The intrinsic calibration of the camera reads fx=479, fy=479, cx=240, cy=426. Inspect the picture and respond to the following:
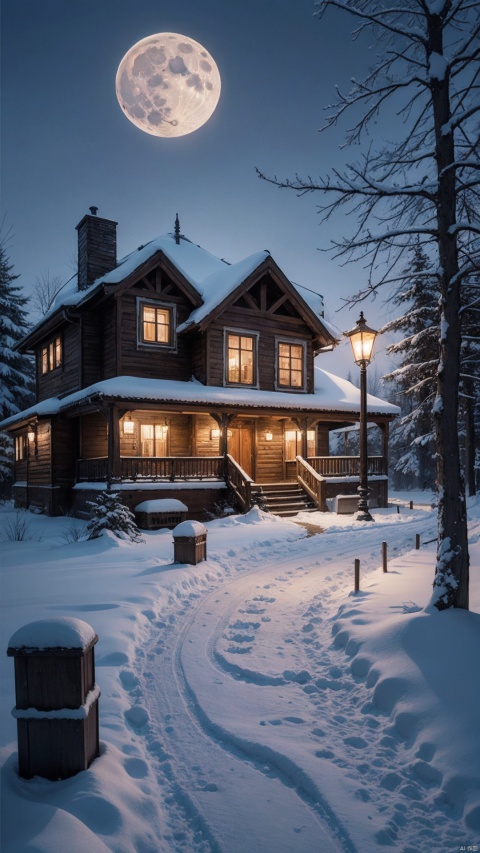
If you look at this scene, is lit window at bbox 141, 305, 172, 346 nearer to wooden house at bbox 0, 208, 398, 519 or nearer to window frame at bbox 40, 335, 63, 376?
wooden house at bbox 0, 208, 398, 519

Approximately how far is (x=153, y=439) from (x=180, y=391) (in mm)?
3557

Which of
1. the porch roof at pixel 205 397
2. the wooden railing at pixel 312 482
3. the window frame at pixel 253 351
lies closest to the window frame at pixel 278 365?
the porch roof at pixel 205 397

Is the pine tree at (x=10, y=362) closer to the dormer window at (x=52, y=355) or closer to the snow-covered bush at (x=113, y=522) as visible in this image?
the dormer window at (x=52, y=355)

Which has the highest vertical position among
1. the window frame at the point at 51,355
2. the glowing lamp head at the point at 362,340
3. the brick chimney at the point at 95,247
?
the brick chimney at the point at 95,247

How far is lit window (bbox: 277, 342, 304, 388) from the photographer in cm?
2202

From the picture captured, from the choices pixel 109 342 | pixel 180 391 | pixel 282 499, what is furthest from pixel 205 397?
pixel 282 499

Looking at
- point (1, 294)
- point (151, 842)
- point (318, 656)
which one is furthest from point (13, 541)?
point (1, 294)

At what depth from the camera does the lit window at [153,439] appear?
782 inches

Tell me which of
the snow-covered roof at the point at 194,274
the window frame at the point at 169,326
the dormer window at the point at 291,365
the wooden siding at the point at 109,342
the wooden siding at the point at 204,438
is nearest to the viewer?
the snow-covered roof at the point at 194,274

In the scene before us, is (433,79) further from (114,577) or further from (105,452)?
(105,452)

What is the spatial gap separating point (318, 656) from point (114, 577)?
14.3 ft

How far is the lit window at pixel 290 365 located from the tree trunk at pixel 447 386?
15.6 meters

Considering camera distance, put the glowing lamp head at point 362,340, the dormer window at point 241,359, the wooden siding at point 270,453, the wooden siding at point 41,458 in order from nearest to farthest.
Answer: the glowing lamp head at point 362,340 < the dormer window at point 241,359 < the wooden siding at point 41,458 < the wooden siding at point 270,453

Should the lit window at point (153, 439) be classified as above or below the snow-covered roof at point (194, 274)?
below
